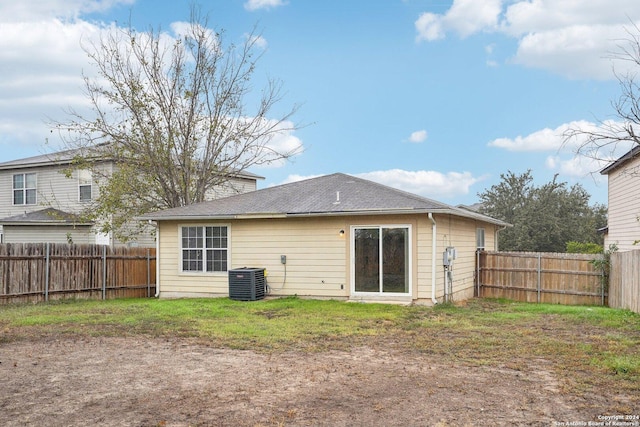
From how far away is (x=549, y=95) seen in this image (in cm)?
1494

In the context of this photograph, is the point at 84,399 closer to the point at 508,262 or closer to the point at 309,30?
the point at 309,30

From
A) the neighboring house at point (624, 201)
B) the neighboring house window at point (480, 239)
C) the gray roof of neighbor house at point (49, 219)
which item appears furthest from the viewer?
the gray roof of neighbor house at point (49, 219)

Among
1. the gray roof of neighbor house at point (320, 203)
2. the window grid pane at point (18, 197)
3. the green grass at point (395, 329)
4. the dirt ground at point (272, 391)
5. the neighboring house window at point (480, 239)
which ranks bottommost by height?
the green grass at point (395, 329)

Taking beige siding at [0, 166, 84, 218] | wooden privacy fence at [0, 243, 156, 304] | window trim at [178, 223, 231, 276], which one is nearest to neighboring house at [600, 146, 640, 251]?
window trim at [178, 223, 231, 276]

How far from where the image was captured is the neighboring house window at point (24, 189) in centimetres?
2466

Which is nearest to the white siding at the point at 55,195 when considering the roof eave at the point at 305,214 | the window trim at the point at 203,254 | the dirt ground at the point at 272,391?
the window trim at the point at 203,254

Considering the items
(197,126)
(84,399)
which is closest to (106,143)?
(197,126)

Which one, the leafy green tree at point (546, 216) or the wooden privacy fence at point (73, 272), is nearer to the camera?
the wooden privacy fence at point (73, 272)

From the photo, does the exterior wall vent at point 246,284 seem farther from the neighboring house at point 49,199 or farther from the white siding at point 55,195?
the neighboring house at point 49,199

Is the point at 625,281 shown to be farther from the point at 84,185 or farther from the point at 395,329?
the point at 84,185

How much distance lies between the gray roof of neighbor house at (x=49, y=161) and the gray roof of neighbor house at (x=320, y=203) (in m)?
8.56

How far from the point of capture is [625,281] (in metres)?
12.7

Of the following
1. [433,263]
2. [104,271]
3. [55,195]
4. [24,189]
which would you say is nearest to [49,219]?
[55,195]

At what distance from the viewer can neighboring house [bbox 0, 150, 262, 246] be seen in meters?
22.3
